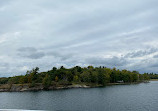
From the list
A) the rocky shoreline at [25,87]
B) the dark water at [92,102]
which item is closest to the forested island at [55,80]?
the rocky shoreline at [25,87]

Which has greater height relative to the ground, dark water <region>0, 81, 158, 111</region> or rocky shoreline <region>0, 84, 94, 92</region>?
dark water <region>0, 81, 158, 111</region>

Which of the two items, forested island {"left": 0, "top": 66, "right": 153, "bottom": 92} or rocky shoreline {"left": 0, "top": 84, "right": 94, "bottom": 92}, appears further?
forested island {"left": 0, "top": 66, "right": 153, "bottom": 92}

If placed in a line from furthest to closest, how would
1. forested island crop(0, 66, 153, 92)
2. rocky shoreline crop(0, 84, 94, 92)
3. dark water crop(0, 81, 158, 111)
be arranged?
Result: 1. forested island crop(0, 66, 153, 92)
2. rocky shoreline crop(0, 84, 94, 92)
3. dark water crop(0, 81, 158, 111)

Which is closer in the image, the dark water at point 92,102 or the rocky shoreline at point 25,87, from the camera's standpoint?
the dark water at point 92,102

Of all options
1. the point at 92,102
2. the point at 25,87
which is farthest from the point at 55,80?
the point at 92,102

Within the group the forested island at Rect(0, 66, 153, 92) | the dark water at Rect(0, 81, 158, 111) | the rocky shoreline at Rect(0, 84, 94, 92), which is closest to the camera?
the dark water at Rect(0, 81, 158, 111)

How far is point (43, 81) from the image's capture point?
126m

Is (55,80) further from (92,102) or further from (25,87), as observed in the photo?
(92,102)

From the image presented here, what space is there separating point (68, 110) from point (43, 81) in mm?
95273

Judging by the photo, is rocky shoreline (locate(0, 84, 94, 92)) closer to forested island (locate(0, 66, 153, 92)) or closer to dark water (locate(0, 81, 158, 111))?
forested island (locate(0, 66, 153, 92))

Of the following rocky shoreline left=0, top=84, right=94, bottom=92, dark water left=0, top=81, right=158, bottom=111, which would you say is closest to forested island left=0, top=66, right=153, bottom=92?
rocky shoreline left=0, top=84, right=94, bottom=92

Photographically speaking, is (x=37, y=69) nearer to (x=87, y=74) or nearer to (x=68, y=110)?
(x=87, y=74)

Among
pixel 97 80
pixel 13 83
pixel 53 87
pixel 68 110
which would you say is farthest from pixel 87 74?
pixel 68 110

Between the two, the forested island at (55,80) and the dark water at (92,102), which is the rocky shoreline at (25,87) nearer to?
the forested island at (55,80)
